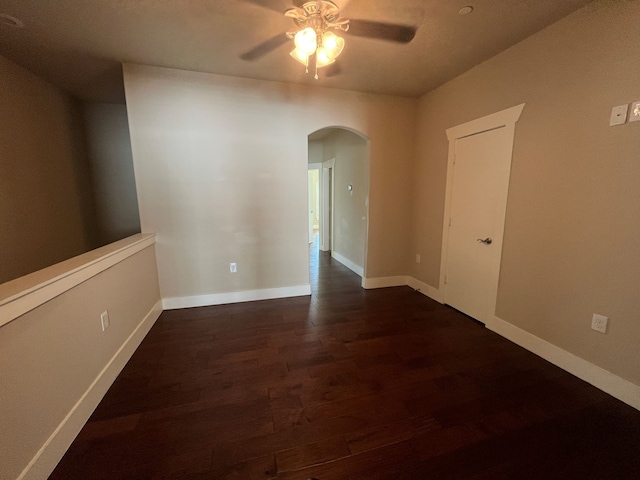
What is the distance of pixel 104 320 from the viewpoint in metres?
1.83

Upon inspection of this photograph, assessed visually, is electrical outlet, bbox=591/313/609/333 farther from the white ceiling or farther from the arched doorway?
the arched doorway

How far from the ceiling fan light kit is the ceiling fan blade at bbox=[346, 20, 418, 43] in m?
0.23

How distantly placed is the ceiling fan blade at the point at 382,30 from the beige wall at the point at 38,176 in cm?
324

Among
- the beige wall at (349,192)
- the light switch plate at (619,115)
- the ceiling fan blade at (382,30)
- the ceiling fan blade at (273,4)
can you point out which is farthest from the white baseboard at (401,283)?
the ceiling fan blade at (273,4)

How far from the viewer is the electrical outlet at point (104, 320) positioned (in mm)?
1800

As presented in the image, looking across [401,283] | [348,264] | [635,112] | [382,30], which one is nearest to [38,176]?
[382,30]

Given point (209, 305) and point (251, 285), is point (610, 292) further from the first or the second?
point (209, 305)

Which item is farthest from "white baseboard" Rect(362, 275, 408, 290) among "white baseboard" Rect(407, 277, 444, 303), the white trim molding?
the white trim molding

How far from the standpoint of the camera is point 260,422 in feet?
5.06

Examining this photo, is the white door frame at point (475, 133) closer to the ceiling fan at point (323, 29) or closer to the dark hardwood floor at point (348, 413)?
the dark hardwood floor at point (348, 413)

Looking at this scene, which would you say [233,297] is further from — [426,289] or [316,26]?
[316,26]

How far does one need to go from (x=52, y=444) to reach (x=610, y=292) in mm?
3455

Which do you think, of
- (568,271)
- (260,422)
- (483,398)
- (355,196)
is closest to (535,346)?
(568,271)

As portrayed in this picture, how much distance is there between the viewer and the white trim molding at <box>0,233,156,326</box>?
1097mm
